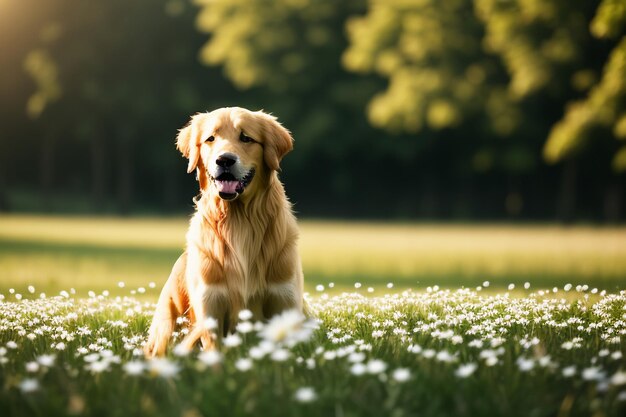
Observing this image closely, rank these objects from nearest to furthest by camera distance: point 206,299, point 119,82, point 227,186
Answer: point 206,299 < point 227,186 < point 119,82

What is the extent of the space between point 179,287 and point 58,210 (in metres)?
32.5

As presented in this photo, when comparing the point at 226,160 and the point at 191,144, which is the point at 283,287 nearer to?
the point at 226,160

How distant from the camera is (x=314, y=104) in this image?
36406 millimetres

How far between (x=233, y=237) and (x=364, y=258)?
956 centimetres

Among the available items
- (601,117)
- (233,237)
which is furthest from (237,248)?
(601,117)

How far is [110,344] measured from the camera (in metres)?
5.20

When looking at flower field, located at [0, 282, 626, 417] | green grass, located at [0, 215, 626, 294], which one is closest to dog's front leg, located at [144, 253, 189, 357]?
flower field, located at [0, 282, 626, 417]

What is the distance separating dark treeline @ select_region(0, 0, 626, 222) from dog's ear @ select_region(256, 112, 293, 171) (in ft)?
70.7

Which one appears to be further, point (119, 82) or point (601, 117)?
point (119, 82)

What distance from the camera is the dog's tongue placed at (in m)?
5.20

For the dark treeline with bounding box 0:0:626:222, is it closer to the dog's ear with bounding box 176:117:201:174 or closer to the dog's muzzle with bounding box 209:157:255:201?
the dog's ear with bounding box 176:117:201:174

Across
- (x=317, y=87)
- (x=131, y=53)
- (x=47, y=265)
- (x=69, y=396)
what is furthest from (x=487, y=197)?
(x=69, y=396)

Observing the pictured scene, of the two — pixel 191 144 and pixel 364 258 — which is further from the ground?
pixel 191 144

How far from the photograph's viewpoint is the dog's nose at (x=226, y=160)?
5105mm
